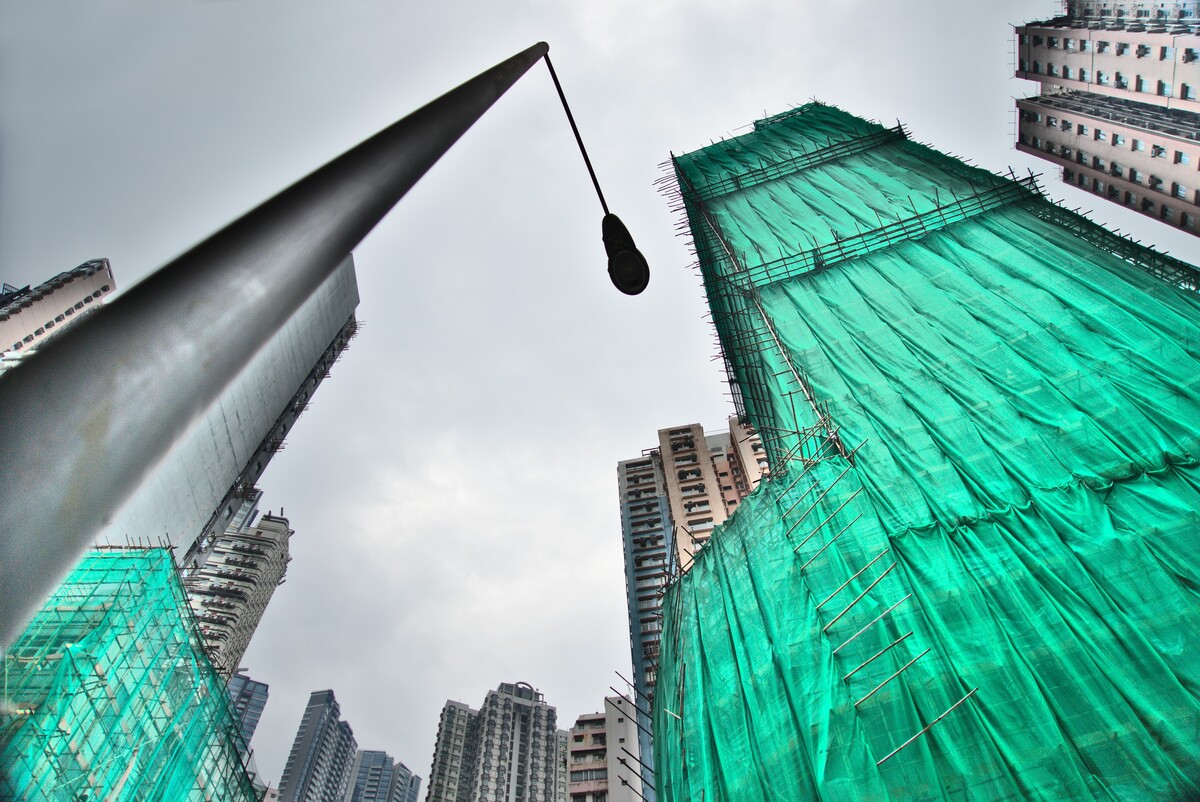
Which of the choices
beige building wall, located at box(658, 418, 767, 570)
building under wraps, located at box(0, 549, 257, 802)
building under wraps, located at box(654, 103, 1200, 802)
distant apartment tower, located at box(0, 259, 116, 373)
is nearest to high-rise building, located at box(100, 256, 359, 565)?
building under wraps, located at box(0, 549, 257, 802)

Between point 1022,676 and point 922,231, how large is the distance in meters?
13.0

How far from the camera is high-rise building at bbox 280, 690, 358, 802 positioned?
107 metres

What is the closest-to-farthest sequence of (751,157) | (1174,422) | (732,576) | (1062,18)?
(1174,422), (732,576), (751,157), (1062,18)

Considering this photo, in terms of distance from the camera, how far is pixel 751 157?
84.7 ft

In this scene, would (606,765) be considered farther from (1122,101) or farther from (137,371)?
(1122,101)

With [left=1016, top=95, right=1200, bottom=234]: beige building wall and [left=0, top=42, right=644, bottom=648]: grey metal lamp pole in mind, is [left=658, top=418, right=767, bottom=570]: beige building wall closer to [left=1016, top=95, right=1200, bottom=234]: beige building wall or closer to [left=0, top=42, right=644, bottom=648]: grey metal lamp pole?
[left=1016, top=95, right=1200, bottom=234]: beige building wall

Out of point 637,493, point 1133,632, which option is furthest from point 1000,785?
point 637,493

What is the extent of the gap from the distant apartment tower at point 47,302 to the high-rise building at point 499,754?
51563mm

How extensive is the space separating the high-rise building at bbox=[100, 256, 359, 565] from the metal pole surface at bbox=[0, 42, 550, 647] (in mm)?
24893

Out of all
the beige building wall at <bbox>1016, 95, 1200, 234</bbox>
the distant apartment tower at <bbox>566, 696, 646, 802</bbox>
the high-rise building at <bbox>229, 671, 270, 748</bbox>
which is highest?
the high-rise building at <bbox>229, 671, 270, 748</bbox>

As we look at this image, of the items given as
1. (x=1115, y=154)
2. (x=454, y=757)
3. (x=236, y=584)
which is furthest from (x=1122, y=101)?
(x=454, y=757)

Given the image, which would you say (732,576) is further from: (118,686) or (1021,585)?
(118,686)

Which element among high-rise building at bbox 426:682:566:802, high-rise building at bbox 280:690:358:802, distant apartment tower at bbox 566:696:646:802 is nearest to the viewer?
distant apartment tower at bbox 566:696:646:802

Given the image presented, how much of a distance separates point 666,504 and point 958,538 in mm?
45944
